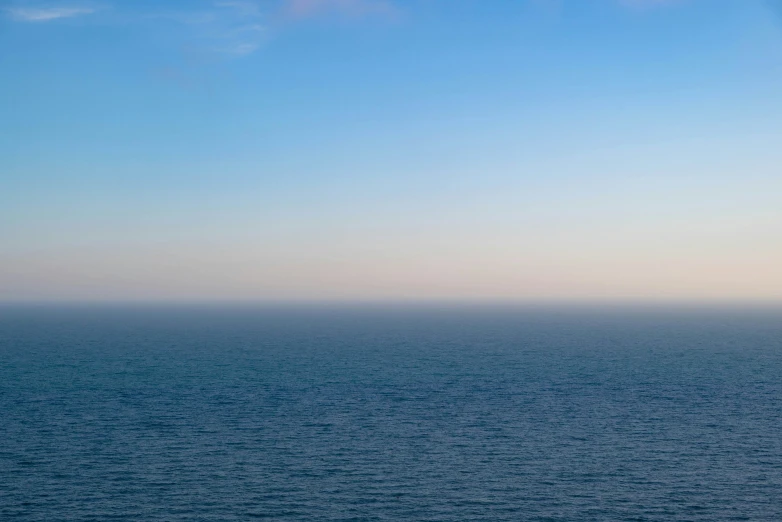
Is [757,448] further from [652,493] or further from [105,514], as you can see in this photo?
[105,514]

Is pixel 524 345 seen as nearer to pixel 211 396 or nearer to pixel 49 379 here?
pixel 211 396

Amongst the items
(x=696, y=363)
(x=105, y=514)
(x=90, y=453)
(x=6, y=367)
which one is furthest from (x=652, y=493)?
(x=6, y=367)

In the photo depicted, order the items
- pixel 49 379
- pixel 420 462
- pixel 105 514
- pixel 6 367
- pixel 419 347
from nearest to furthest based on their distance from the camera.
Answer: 1. pixel 105 514
2. pixel 420 462
3. pixel 49 379
4. pixel 6 367
5. pixel 419 347

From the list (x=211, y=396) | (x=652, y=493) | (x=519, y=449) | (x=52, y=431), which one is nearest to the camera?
(x=652, y=493)

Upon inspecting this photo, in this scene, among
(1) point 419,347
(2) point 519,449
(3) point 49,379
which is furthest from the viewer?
(1) point 419,347

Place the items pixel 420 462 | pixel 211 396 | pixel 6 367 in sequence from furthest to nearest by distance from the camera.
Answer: pixel 6 367
pixel 211 396
pixel 420 462

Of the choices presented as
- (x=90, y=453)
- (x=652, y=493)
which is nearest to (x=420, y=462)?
(x=652, y=493)

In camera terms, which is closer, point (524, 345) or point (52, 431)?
point (52, 431)
